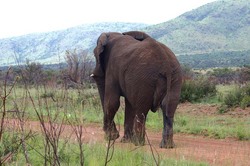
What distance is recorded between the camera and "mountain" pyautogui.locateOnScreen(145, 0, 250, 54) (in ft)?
364

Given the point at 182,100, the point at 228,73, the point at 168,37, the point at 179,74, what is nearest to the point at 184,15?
the point at 168,37

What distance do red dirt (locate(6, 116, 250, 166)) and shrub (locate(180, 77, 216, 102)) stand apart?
6320 mm

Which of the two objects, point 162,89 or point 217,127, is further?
point 217,127

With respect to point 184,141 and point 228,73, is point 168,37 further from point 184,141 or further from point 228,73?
point 184,141

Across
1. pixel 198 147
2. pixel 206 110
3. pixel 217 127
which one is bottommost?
pixel 206 110

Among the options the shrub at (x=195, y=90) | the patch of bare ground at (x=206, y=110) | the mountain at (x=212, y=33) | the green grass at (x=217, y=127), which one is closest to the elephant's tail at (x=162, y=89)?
the green grass at (x=217, y=127)

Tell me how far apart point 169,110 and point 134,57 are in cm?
108

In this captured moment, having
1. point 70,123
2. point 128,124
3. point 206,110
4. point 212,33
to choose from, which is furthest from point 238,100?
point 212,33

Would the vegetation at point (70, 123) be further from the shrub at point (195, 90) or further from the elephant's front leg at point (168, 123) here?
the elephant's front leg at point (168, 123)

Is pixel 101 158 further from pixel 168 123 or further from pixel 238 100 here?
pixel 238 100

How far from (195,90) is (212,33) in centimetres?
9982

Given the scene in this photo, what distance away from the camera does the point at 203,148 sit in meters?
8.07

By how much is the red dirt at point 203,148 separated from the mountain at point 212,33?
3956 inches

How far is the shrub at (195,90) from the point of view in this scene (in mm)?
16844
